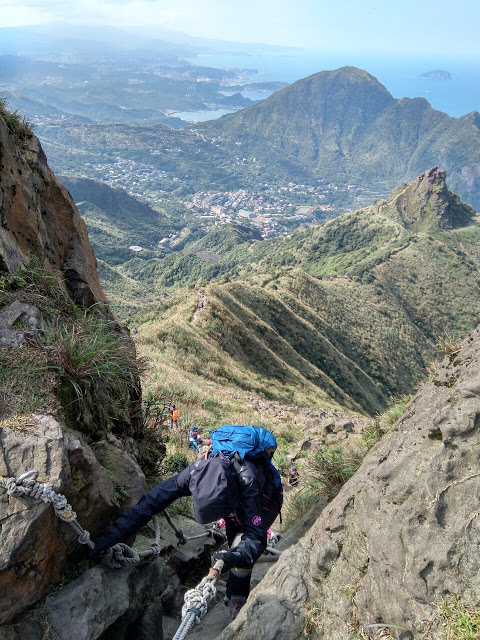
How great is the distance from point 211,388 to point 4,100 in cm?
1147

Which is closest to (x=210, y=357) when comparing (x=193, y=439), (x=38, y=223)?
(x=193, y=439)

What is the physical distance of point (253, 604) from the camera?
2.88 meters

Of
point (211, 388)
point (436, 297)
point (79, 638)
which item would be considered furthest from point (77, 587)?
point (436, 297)

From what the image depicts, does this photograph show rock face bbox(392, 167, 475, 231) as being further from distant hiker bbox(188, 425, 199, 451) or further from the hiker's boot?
the hiker's boot

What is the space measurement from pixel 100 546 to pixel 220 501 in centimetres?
99

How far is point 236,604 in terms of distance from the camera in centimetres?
321

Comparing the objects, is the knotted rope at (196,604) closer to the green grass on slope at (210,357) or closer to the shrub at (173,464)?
the shrub at (173,464)

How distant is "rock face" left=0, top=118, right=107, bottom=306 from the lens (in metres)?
4.73

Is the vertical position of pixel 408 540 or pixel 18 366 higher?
pixel 18 366

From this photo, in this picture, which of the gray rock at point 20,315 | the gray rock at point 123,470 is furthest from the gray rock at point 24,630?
the gray rock at point 20,315

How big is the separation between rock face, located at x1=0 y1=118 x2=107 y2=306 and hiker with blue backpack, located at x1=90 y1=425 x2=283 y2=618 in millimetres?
2745

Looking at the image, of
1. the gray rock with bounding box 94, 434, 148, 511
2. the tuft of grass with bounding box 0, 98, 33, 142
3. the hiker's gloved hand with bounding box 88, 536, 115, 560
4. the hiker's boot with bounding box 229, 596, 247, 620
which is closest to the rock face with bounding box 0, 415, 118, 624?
the hiker's gloved hand with bounding box 88, 536, 115, 560

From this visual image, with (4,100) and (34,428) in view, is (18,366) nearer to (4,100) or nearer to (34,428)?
(34,428)

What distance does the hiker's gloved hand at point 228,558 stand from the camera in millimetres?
3061
